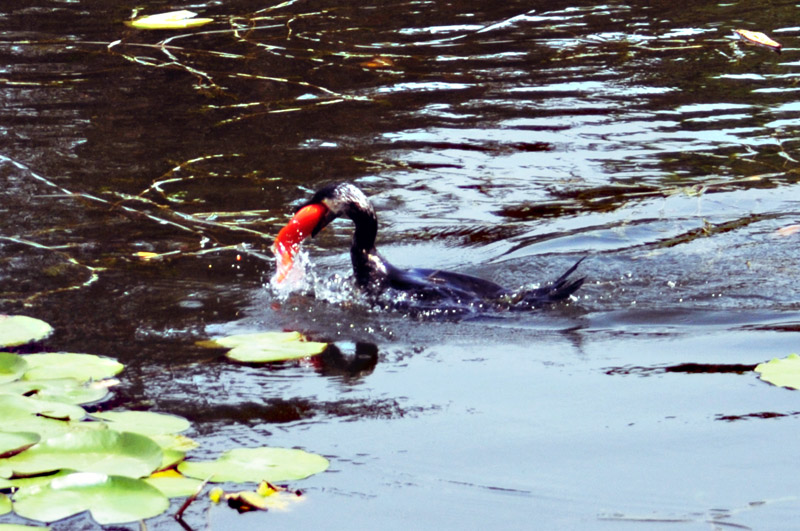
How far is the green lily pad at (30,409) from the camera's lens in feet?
13.2

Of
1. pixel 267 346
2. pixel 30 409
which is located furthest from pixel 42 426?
pixel 267 346

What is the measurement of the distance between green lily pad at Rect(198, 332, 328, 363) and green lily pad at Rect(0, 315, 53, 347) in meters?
0.74

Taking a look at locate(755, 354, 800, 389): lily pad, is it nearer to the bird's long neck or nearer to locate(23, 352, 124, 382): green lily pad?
the bird's long neck

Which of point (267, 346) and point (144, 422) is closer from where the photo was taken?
point (144, 422)

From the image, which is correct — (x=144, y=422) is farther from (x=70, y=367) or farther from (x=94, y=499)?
(x=94, y=499)

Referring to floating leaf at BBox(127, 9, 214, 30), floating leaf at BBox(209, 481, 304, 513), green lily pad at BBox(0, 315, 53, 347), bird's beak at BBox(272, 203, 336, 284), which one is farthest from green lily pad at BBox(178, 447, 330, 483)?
floating leaf at BBox(127, 9, 214, 30)

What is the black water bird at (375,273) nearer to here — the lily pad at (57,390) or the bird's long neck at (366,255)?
the bird's long neck at (366,255)

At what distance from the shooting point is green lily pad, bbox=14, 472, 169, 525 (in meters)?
3.47

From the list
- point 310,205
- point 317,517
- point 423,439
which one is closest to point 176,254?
point 310,205

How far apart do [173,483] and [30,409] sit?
0.66 meters

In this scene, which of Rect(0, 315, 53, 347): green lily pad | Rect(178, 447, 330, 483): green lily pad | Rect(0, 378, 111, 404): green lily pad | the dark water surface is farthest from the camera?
Rect(0, 315, 53, 347): green lily pad

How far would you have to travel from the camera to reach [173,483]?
12.5 feet

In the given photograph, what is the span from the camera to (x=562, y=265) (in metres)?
7.01

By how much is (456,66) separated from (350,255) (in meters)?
4.61
